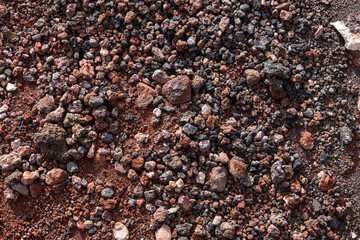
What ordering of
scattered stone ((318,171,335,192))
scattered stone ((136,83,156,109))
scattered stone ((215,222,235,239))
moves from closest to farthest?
scattered stone ((215,222,235,239)) < scattered stone ((318,171,335,192)) < scattered stone ((136,83,156,109))

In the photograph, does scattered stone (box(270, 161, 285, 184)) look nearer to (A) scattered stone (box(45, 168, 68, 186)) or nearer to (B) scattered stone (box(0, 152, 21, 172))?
(A) scattered stone (box(45, 168, 68, 186))

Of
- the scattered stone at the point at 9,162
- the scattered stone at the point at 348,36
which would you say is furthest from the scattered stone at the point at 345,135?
the scattered stone at the point at 9,162

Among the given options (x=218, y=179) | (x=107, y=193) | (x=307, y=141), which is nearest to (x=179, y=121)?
(x=218, y=179)

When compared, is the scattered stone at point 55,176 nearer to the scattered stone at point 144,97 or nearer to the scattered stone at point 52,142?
the scattered stone at point 52,142

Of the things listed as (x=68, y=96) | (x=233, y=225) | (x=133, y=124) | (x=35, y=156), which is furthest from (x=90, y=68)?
(x=233, y=225)

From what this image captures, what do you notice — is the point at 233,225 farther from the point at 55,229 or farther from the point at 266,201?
the point at 55,229

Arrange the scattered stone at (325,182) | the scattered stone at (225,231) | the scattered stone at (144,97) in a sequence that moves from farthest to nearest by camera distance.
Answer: the scattered stone at (144,97)
the scattered stone at (325,182)
the scattered stone at (225,231)

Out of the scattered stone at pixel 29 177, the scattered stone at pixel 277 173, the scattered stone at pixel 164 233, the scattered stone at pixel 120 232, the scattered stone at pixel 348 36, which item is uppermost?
the scattered stone at pixel 348 36

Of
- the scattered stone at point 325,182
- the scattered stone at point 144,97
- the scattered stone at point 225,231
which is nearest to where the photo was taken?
the scattered stone at point 225,231

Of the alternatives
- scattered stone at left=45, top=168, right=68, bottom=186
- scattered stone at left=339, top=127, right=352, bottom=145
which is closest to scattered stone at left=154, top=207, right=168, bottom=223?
scattered stone at left=45, top=168, right=68, bottom=186
